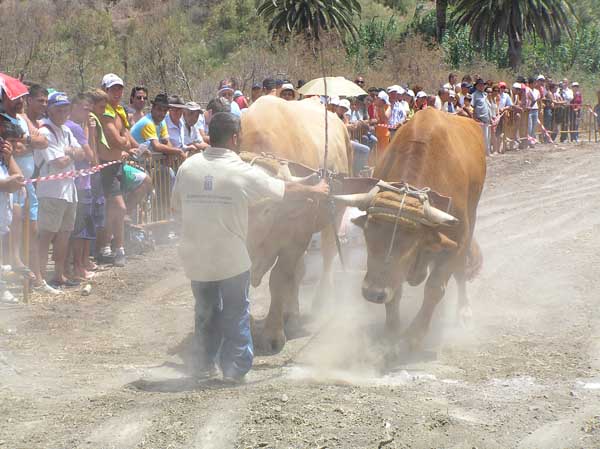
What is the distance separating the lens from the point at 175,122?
11703mm

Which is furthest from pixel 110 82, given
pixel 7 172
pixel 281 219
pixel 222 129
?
pixel 222 129

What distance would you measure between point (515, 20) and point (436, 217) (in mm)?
35809

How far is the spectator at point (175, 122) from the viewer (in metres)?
11.5

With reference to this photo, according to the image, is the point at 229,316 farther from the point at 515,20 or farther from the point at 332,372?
the point at 515,20

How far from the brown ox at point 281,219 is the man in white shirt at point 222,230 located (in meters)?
0.93

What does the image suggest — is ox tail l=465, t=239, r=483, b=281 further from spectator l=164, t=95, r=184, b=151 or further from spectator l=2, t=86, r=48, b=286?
spectator l=164, t=95, r=184, b=151

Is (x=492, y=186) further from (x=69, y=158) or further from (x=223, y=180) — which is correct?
(x=223, y=180)

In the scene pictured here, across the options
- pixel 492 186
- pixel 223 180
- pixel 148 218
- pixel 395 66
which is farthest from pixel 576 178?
pixel 395 66

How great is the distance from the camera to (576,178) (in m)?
17.3

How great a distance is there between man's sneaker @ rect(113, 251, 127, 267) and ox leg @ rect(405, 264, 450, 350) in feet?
14.3

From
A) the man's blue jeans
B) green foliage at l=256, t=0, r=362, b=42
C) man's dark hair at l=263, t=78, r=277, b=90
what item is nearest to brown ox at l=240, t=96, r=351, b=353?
the man's blue jeans

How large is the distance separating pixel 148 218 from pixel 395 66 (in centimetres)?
2448

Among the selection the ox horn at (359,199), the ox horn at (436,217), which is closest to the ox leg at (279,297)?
the ox horn at (359,199)

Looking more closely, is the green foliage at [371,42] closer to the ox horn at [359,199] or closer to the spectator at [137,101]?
the spectator at [137,101]
